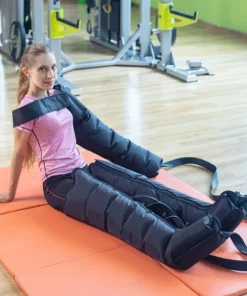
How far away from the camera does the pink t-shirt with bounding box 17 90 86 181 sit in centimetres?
275

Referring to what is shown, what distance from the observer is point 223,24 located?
7.00 m

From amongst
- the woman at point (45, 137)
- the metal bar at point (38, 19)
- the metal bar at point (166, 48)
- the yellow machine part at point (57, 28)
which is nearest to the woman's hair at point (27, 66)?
the woman at point (45, 137)

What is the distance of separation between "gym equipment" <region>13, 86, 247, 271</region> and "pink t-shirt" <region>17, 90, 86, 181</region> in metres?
→ 0.04

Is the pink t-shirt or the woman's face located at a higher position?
the woman's face

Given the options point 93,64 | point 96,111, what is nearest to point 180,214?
point 96,111

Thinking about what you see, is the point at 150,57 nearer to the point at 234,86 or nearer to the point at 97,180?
the point at 234,86

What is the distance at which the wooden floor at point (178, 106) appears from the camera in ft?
11.8

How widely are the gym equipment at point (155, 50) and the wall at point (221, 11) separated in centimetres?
128

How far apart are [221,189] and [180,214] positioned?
63 centimetres

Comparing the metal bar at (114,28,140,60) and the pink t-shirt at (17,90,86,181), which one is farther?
the metal bar at (114,28,140,60)

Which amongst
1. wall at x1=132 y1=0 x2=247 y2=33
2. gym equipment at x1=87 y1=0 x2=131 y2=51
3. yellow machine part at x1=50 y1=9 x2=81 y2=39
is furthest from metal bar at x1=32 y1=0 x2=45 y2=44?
wall at x1=132 y1=0 x2=247 y2=33

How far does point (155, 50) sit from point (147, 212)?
11.1ft

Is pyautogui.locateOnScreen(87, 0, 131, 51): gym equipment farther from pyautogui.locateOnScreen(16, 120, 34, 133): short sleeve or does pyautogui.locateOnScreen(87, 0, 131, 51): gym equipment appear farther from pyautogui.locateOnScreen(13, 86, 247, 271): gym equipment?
pyautogui.locateOnScreen(16, 120, 34, 133): short sleeve

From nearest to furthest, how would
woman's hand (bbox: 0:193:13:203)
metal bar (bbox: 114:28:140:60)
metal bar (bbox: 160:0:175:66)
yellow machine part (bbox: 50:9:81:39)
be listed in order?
1. woman's hand (bbox: 0:193:13:203)
2. yellow machine part (bbox: 50:9:81:39)
3. metal bar (bbox: 160:0:175:66)
4. metal bar (bbox: 114:28:140:60)
